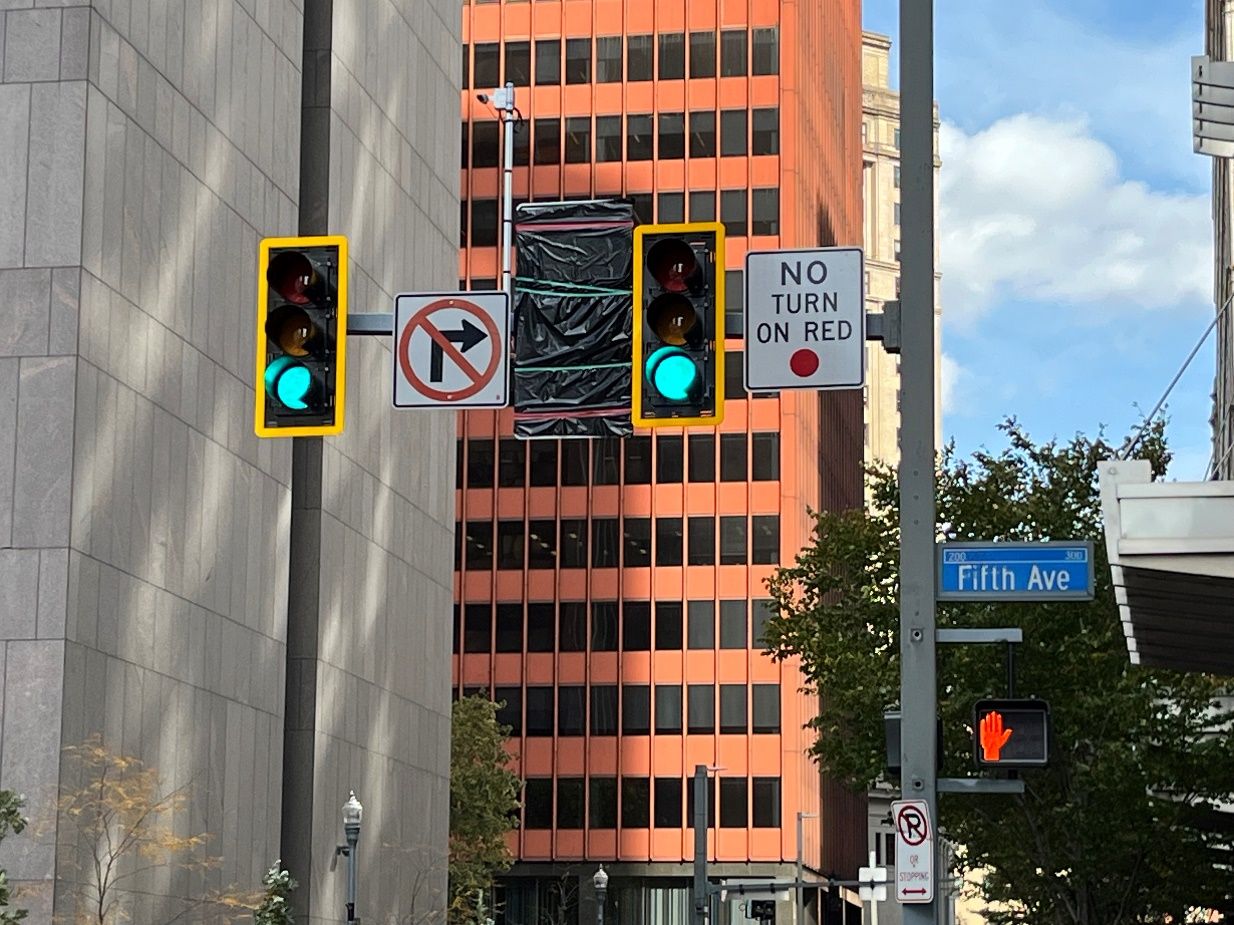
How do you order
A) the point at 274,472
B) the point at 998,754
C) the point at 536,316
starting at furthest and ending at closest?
the point at 274,472 → the point at 998,754 → the point at 536,316

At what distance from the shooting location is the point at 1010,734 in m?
16.5

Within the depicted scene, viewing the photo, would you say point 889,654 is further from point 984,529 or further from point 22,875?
point 22,875

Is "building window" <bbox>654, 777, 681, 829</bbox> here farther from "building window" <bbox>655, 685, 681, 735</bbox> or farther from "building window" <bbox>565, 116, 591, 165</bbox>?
"building window" <bbox>565, 116, 591, 165</bbox>

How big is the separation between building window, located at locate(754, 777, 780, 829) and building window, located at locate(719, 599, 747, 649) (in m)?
6.22

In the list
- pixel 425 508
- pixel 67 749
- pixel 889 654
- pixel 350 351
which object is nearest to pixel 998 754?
pixel 67 749

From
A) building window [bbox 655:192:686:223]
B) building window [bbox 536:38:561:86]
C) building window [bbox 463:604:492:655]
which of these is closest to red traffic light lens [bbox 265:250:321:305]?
building window [bbox 463:604:492:655]

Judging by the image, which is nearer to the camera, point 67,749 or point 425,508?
point 67,749

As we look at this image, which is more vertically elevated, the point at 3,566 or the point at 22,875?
the point at 3,566

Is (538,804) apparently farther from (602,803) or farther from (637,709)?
(637,709)

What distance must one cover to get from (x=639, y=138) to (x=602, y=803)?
31.8 meters

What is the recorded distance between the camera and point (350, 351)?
53.2 meters

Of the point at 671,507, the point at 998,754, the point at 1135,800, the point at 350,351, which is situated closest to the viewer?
the point at 998,754

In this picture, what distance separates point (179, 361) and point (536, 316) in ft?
93.2

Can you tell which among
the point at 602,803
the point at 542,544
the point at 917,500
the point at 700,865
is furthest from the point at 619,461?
the point at 917,500
